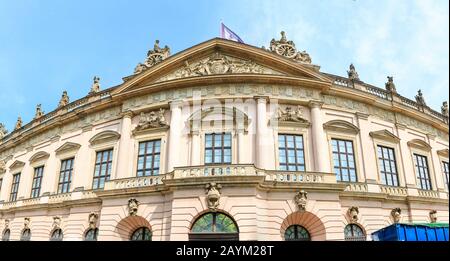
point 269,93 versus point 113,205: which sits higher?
point 269,93

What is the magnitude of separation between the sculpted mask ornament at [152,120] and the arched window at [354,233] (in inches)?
512

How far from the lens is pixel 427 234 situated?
17938mm

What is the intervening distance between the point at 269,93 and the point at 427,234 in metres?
12.0

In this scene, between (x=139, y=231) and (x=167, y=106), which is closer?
(x=139, y=231)

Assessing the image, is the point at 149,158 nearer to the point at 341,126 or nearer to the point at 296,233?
the point at 296,233

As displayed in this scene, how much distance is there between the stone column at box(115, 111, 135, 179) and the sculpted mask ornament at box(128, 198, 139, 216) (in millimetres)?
2587

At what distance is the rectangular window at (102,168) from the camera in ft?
80.9

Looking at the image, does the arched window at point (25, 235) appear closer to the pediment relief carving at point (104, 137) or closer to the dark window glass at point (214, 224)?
the pediment relief carving at point (104, 137)

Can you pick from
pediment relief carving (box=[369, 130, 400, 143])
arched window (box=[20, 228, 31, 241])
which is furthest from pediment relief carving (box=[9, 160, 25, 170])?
pediment relief carving (box=[369, 130, 400, 143])

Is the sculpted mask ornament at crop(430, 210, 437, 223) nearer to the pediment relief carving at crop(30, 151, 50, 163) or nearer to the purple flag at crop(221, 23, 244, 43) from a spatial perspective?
the purple flag at crop(221, 23, 244, 43)

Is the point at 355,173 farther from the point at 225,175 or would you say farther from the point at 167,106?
the point at 167,106
